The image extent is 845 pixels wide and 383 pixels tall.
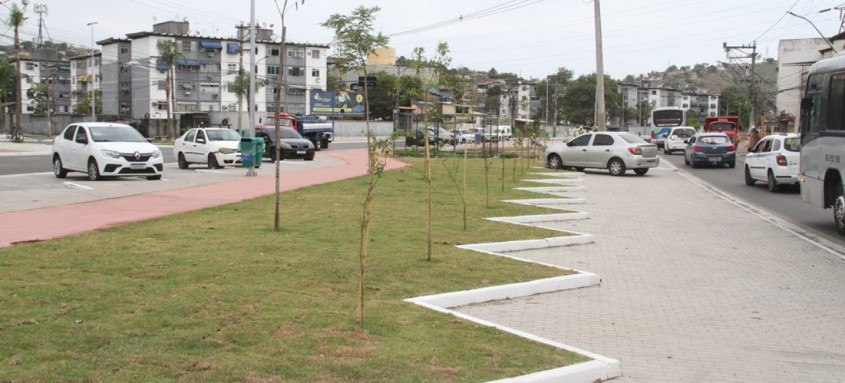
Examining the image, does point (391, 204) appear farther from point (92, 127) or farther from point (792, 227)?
point (92, 127)

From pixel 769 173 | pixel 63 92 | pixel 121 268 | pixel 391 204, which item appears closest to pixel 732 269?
pixel 391 204

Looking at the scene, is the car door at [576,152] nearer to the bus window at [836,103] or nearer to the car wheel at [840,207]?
the bus window at [836,103]

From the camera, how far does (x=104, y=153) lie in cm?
2041

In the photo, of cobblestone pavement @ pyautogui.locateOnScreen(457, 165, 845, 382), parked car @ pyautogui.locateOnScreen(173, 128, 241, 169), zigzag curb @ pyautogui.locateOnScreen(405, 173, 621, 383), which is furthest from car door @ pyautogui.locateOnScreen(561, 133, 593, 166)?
cobblestone pavement @ pyautogui.locateOnScreen(457, 165, 845, 382)

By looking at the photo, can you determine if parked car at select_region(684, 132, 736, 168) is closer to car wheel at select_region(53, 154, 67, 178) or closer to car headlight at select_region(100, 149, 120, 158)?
car headlight at select_region(100, 149, 120, 158)

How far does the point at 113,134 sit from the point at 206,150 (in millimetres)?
6205

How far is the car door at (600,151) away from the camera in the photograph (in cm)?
2955

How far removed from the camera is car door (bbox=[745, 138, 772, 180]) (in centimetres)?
2306

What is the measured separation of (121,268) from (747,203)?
16427 mm

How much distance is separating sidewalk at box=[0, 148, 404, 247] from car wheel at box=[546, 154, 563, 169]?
1302 centimetres

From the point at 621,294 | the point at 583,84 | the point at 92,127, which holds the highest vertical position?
the point at 583,84

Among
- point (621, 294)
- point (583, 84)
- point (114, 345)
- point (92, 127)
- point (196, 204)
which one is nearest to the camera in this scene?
point (114, 345)

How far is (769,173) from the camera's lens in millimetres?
22641

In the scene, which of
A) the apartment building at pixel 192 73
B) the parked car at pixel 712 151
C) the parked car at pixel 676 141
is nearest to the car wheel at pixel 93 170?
the parked car at pixel 712 151
